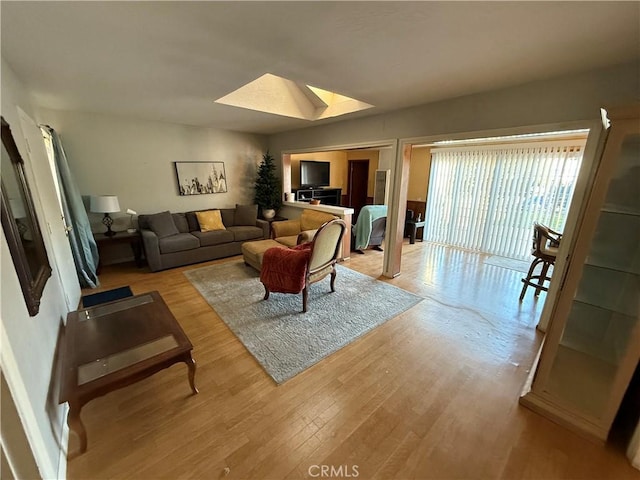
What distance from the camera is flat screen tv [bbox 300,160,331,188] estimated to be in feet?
21.3

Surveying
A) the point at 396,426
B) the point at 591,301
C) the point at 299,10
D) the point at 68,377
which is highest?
the point at 299,10

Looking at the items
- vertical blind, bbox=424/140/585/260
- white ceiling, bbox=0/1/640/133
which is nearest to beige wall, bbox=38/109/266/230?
white ceiling, bbox=0/1/640/133

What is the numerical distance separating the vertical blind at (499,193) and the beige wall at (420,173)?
1.12ft

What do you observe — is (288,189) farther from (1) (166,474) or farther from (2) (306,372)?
(1) (166,474)

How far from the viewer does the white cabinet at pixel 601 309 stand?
138 cm

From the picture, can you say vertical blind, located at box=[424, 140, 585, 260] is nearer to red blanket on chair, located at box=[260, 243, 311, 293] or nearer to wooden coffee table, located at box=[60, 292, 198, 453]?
red blanket on chair, located at box=[260, 243, 311, 293]

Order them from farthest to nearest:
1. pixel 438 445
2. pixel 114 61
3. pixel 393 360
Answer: pixel 393 360, pixel 114 61, pixel 438 445

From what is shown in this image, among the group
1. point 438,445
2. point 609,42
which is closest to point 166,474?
point 438,445

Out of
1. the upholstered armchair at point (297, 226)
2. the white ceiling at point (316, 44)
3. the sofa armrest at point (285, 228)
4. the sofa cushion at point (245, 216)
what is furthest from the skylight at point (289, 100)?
the sofa cushion at point (245, 216)

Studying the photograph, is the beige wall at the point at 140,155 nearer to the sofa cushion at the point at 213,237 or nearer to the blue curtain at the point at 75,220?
the blue curtain at the point at 75,220

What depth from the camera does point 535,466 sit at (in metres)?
1.37

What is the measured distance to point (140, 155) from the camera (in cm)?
421

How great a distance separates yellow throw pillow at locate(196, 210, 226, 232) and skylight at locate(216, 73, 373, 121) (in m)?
2.13

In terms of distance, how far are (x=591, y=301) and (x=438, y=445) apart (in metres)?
1.31
